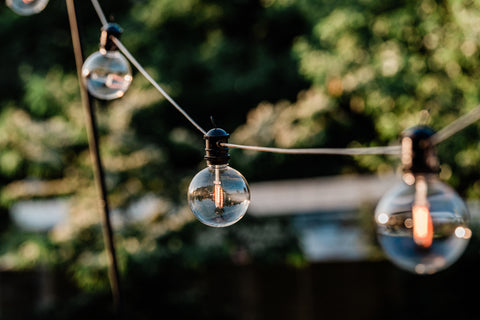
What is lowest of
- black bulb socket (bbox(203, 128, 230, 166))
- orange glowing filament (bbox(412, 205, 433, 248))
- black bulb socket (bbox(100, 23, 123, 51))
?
orange glowing filament (bbox(412, 205, 433, 248))

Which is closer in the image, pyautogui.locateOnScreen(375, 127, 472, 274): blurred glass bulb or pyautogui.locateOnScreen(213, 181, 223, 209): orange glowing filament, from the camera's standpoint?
pyautogui.locateOnScreen(375, 127, 472, 274): blurred glass bulb

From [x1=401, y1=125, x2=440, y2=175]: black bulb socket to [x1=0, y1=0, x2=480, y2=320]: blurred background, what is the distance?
3.00 metres

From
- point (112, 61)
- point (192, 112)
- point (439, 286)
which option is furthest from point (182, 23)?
point (112, 61)

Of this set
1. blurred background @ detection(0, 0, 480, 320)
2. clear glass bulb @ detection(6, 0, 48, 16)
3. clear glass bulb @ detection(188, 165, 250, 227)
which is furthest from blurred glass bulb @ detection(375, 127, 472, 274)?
blurred background @ detection(0, 0, 480, 320)

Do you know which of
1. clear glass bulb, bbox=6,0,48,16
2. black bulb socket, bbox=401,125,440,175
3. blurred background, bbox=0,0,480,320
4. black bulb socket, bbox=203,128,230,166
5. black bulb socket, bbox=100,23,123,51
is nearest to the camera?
black bulb socket, bbox=401,125,440,175

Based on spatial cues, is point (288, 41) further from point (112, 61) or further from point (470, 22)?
point (112, 61)

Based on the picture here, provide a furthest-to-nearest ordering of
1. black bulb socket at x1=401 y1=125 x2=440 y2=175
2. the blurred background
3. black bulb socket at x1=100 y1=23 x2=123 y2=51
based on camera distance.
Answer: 1. the blurred background
2. black bulb socket at x1=100 y1=23 x2=123 y2=51
3. black bulb socket at x1=401 y1=125 x2=440 y2=175

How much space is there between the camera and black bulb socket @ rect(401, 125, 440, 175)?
0.78 meters

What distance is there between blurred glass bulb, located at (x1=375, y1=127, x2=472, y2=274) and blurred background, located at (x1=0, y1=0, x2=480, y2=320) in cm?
286

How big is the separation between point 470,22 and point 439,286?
101 inches

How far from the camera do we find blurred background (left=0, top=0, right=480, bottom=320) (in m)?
3.73

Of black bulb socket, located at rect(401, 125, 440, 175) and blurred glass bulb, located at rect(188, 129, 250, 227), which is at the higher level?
blurred glass bulb, located at rect(188, 129, 250, 227)

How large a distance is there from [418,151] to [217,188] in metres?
0.43

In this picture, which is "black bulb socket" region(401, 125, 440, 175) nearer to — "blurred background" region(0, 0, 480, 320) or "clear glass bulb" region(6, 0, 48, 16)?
"clear glass bulb" region(6, 0, 48, 16)
